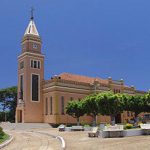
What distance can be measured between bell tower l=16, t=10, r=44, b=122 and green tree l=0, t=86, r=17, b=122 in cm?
1286

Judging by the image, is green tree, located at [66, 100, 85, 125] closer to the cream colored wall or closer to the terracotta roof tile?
the cream colored wall

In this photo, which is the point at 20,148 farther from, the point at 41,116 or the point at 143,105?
the point at 41,116

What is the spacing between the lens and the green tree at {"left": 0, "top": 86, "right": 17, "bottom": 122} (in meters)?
84.2

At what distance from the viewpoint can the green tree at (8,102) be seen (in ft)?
276

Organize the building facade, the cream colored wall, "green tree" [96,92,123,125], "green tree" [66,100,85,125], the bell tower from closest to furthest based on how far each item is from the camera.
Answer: "green tree" [96,92,123,125]
"green tree" [66,100,85,125]
the cream colored wall
the building facade
the bell tower

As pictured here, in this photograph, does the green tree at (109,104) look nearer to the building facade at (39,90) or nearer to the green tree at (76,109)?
the green tree at (76,109)

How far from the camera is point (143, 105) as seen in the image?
178ft

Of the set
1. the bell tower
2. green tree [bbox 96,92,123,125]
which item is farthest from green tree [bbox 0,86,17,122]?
green tree [bbox 96,92,123,125]

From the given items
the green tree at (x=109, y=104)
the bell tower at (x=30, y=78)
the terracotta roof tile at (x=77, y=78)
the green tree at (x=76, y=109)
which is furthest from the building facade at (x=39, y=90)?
the green tree at (x=109, y=104)

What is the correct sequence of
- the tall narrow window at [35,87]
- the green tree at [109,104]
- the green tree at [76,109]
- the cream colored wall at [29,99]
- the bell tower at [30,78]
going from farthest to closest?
the tall narrow window at [35,87]
the bell tower at [30,78]
the cream colored wall at [29,99]
the green tree at [76,109]
the green tree at [109,104]

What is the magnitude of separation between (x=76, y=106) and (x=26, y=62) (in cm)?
1901

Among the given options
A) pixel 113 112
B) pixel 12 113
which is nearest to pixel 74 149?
pixel 113 112

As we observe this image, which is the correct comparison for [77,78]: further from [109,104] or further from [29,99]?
[109,104]

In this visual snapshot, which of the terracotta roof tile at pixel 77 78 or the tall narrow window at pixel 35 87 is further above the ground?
the terracotta roof tile at pixel 77 78
